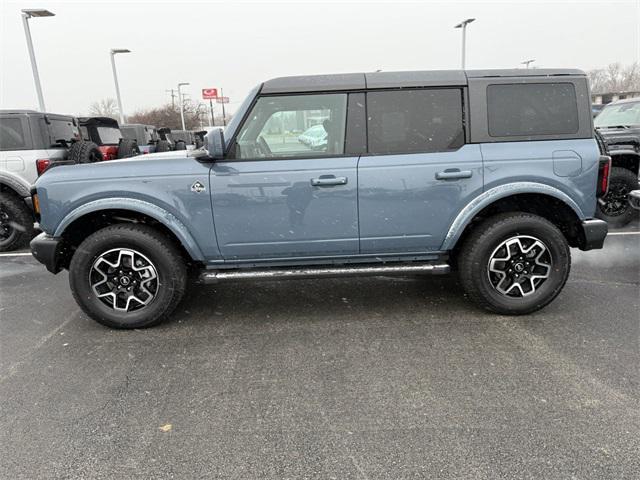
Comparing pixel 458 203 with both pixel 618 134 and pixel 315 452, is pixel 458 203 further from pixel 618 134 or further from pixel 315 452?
pixel 618 134

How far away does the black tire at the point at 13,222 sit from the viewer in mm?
6398

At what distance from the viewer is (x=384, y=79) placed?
3633 millimetres

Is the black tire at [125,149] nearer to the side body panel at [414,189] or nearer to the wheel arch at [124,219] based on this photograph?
the wheel arch at [124,219]

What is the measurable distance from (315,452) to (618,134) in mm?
6990

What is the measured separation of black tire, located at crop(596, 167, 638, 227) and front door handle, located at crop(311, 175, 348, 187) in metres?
5.14

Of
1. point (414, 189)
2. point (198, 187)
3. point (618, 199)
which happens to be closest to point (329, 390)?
point (414, 189)

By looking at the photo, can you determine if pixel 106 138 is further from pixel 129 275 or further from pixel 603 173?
pixel 603 173

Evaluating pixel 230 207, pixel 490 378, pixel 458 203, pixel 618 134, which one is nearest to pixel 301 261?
pixel 230 207

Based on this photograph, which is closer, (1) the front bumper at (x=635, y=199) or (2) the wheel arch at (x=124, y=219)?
(2) the wheel arch at (x=124, y=219)

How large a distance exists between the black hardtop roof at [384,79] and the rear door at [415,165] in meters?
0.07

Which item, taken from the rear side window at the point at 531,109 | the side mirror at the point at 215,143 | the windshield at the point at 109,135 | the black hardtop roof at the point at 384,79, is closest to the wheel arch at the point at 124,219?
the side mirror at the point at 215,143

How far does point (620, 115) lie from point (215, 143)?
7.45 meters

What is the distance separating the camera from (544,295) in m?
3.77

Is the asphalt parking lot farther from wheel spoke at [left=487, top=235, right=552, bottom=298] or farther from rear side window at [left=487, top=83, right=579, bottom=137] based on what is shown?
rear side window at [left=487, top=83, right=579, bottom=137]
